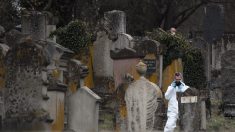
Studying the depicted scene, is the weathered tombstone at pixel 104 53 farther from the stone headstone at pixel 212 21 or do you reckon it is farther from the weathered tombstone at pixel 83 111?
the weathered tombstone at pixel 83 111

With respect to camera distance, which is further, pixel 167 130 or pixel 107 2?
pixel 107 2

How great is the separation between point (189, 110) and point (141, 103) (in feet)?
3.78

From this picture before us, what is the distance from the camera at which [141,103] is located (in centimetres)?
1364

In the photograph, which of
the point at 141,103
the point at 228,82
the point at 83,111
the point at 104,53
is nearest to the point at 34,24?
the point at 104,53

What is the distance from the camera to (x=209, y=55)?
79.5 feet

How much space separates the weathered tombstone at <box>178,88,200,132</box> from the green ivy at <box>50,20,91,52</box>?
578 centimetres

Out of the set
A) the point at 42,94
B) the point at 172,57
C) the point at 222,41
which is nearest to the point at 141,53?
the point at 172,57

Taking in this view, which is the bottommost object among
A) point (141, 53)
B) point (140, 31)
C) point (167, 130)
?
point (167, 130)

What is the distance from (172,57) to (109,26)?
10.3 feet

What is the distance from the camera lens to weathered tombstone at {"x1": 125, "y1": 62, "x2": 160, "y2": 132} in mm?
13555

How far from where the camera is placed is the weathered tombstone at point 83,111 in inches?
521

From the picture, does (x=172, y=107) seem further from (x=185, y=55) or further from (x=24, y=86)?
(x=185, y=55)

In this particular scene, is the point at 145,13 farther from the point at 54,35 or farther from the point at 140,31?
the point at 54,35

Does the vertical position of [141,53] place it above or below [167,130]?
above
